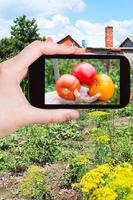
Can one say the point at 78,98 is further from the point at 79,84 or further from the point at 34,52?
the point at 34,52

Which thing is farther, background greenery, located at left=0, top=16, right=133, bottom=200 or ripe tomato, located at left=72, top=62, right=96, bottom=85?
background greenery, located at left=0, top=16, right=133, bottom=200

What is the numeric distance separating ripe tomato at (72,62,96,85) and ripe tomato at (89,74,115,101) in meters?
0.01

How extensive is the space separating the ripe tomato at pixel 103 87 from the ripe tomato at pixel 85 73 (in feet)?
0.04

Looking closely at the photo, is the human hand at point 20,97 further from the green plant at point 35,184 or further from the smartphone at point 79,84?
the green plant at point 35,184

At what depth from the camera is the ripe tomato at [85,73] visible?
1.39 meters

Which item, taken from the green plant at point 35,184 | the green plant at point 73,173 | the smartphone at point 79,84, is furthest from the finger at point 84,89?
the green plant at point 73,173

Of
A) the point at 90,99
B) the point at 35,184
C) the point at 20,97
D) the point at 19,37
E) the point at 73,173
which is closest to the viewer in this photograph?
the point at 20,97

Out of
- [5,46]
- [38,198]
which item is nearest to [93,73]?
[38,198]

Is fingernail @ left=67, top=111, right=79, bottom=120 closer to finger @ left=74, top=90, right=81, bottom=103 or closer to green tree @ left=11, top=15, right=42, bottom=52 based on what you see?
finger @ left=74, top=90, right=81, bottom=103

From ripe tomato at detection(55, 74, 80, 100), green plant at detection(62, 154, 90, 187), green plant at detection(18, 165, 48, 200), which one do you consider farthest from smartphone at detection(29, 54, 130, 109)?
green plant at detection(62, 154, 90, 187)

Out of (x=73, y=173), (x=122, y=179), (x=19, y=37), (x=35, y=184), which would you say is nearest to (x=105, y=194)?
(x=122, y=179)

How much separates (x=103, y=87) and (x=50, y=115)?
0.49ft

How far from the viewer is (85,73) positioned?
1393mm

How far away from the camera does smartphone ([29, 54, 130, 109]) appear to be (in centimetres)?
138
